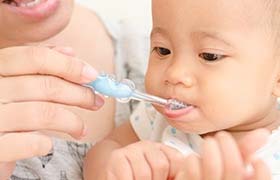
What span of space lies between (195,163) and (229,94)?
201mm

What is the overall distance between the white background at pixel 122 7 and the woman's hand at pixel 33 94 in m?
0.64

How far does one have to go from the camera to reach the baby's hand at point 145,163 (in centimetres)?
107

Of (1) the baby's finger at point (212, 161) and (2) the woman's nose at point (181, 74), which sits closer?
(1) the baby's finger at point (212, 161)

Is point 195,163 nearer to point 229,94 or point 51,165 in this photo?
point 229,94

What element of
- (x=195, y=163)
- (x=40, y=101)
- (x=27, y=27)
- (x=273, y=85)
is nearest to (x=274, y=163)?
(x=273, y=85)

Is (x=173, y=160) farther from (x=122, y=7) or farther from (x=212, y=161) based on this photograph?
(x=122, y=7)

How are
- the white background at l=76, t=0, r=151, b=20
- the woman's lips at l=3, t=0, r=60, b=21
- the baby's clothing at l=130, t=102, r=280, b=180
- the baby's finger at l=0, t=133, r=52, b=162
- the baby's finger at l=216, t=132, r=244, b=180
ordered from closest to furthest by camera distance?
1. the baby's finger at l=216, t=132, r=244, b=180
2. the baby's finger at l=0, t=133, r=52, b=162
3. the baby's clothing at l=130, t=102, r=280, b=180
4. the woman's lips at l=3, t=0, r=60, b=21
5. the white background at l=76, t=0, r=151, b=20

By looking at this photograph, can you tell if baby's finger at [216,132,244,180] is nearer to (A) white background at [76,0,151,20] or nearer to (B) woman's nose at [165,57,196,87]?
(B) woman's nose at [165,57,196,87]

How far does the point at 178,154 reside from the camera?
1.10 metres

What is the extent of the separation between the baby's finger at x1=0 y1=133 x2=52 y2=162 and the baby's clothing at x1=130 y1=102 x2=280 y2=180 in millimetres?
264

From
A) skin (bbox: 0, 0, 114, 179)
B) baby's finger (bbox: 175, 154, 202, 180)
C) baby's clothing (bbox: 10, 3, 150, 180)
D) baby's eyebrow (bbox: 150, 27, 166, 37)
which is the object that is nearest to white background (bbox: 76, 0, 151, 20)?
baby's clothing (bbox: 10, 3, 150, 180)

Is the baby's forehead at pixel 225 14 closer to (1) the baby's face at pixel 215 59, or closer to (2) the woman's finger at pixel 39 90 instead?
(1) the baby's face at pixel 215 59

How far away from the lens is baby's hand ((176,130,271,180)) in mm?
911

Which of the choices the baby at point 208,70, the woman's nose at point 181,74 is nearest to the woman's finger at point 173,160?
the baby at point 208,70
